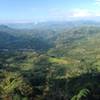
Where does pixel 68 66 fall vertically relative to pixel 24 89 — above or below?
below

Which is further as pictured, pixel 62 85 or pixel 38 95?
pixel 62 85

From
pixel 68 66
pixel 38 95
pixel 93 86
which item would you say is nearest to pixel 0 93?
pixel 38 95

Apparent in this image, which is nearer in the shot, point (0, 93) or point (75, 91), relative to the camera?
point (0, 93)

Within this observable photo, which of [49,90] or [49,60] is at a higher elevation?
[49,90]

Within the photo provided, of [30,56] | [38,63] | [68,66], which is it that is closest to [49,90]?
[68,66]

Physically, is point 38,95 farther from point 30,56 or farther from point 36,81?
point 30,56

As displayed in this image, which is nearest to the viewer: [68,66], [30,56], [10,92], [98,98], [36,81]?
[10,92]

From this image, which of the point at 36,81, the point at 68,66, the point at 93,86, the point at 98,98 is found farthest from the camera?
the point at 68,66

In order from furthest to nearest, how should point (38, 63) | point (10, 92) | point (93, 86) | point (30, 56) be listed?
point (30, 56), point (38, 63), point (93, 86), point (10, 92)

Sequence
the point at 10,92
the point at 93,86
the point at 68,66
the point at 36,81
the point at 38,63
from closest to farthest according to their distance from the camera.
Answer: the point at 10,92, the point at 93,86, the point at 36,81, the point at 68,66, the point at 38,63

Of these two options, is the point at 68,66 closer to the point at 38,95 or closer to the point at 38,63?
the point at 38,63
